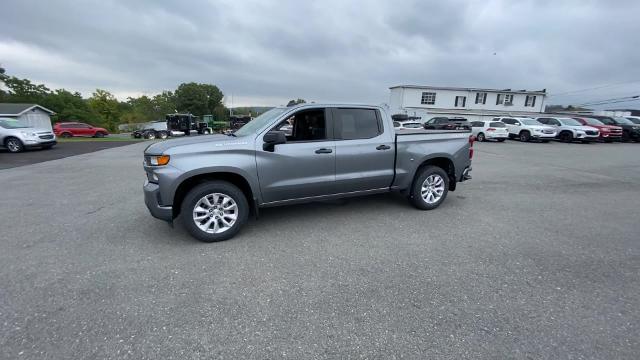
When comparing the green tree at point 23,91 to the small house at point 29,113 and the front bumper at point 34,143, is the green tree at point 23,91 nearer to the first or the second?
the small house at point 29,113

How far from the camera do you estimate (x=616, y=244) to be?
379 centimetres

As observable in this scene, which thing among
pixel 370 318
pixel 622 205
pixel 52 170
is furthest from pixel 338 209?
pixel 52 170

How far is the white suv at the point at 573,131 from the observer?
19125 mm

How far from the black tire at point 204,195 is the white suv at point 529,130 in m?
23.2

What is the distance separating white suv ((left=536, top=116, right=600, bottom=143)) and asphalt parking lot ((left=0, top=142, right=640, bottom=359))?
740 inches

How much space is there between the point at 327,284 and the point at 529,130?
23.7 m

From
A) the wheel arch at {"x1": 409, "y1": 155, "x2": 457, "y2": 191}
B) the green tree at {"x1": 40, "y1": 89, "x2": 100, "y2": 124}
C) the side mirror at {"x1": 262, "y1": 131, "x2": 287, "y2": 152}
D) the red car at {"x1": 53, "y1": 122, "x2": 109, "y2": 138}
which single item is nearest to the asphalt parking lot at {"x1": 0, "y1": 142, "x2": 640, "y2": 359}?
the wheel arch at {"x1": 409, "y1": 155, "x2": 457, "y2": 191}

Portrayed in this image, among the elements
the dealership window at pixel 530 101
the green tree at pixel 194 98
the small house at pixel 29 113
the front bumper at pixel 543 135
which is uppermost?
the green tree at pixel 194 98

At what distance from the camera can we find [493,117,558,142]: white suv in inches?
782

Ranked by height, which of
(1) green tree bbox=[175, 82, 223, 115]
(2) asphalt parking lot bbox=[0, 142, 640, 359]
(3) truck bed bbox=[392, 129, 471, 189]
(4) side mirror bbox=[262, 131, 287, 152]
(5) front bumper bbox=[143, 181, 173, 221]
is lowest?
(2) asphalt parking lot bbox=[0, 142, 640, 359]

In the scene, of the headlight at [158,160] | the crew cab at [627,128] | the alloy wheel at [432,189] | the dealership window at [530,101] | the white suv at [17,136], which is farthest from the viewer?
the dealership window at [530,101]

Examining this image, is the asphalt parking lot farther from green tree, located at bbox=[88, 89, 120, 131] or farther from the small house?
green tree, located at bbox=[88, 89, 120, 131]

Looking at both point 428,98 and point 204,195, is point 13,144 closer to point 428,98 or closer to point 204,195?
point 204,195

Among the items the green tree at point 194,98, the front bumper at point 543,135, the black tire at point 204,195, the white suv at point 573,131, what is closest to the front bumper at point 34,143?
the black tire at point 204,195
